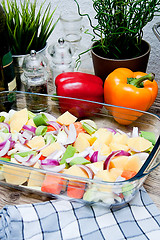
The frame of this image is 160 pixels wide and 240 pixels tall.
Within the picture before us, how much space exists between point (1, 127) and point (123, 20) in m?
0.50

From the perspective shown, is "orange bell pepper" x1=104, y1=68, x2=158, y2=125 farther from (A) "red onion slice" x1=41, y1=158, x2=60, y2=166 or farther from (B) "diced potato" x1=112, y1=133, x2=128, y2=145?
(A) "red onion slice" x1=41, y1=158, x2=60, y2=166

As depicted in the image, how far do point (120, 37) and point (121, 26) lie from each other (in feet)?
0.13

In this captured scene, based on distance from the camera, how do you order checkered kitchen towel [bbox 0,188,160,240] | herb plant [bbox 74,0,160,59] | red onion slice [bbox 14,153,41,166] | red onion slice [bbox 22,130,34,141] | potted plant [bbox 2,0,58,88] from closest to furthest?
checkered kitchen towel [bbox 0,188,160,240] → red onion slice [bbox 14,153,41,166] → red onion slice [bbox 22,130,34,141] → herb plant [bbox 74,0,160,59] → potted plant [bbox 2,0,58,88]

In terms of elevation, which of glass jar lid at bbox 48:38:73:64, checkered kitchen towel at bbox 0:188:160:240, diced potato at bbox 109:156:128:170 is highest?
glass jar lid at bbox 48:38:73:64

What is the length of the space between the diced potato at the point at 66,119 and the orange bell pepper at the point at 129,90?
11 centimetres

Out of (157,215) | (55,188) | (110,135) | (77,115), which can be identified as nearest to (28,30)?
(77,115)

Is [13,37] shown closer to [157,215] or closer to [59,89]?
[59,89]

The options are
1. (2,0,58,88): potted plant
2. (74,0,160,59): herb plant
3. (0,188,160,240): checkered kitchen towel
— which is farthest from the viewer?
(2,0,58,88): potted plant

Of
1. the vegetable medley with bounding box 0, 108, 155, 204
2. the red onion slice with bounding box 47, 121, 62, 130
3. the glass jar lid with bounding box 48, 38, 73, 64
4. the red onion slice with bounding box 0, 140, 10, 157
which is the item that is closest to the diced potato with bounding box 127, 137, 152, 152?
the vegetable medley with bounding box 0, 108, 155, 204

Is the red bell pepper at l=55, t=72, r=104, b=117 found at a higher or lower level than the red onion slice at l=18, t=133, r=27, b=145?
higher

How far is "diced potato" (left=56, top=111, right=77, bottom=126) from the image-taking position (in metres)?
1.02

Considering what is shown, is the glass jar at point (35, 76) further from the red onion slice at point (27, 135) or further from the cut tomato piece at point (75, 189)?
the cut tomato piece at point (75, 189)

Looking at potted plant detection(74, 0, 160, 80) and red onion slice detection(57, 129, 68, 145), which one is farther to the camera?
potted plant detection(74, 0, 160, 80)

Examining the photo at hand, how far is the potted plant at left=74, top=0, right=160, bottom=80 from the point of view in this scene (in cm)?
108
